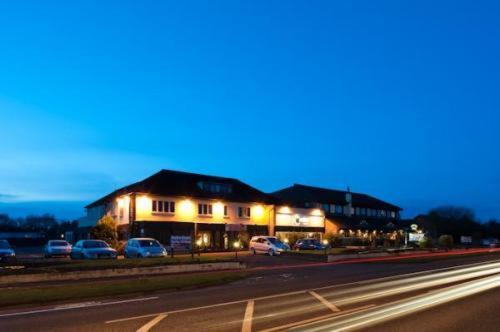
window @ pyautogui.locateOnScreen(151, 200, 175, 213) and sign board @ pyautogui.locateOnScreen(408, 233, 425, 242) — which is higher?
window @ pyautogui.locateOnScreen(151, 200, 175, 213)

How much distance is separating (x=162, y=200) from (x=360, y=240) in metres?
24.6

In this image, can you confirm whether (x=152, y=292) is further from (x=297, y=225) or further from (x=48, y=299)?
(x=297, y=225)

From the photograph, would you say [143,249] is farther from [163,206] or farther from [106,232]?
[163,206]

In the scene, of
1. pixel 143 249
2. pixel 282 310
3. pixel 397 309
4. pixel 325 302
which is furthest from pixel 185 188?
pixel 397 309

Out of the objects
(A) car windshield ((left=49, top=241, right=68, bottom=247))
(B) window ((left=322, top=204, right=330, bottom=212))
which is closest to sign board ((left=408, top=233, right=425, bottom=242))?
(B) window ((left=322, top=204, right=330, bottom=212))

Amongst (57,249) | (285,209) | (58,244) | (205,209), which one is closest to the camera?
(57,249)

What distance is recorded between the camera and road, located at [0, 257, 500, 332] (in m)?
11.5

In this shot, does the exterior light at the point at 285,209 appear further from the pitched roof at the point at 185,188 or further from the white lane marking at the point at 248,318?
the white lane marking at the point at 248,318

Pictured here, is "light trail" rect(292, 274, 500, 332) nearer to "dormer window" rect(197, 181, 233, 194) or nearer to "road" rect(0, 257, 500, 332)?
"road" rect(0, 257, 500, 332)

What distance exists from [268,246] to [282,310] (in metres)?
33.9

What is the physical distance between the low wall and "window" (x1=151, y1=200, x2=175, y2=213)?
2475 cm

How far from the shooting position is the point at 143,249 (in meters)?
38.2

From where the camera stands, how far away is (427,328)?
36.5ft

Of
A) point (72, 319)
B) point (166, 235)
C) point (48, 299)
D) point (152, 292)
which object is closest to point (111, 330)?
point (72, 319)
